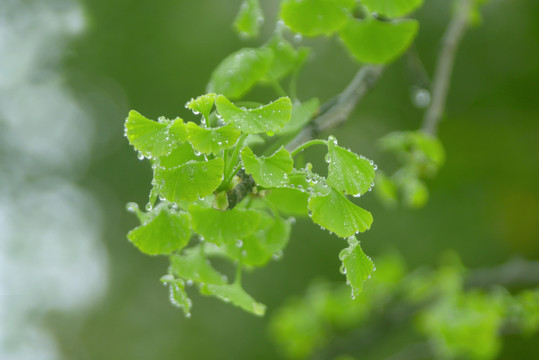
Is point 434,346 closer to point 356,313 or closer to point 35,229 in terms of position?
point 356,313

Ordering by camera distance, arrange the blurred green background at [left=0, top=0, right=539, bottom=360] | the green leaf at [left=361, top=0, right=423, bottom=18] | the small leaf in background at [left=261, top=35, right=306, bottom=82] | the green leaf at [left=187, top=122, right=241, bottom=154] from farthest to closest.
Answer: the blurred green background at [left=0, top=0, right=539, bottom=360], the small leaf in background at [left=261, top=35, right=306, bottom=82], the green leaf at [left=361, top=0, right=423, bottom=18], the green leaf at [left=187, top=122, right=241, bottom=154]

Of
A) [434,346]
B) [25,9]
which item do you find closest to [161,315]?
[25,9]

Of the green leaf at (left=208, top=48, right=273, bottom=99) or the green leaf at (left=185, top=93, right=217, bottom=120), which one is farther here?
the green leaf at (left=208, top=48, right=273, bottom=99)

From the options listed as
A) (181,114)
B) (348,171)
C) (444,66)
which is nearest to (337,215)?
(348,171)

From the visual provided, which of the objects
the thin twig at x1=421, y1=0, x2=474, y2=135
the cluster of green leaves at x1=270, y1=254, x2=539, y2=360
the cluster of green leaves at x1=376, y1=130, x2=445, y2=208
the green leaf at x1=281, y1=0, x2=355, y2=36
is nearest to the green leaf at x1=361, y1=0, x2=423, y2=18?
the green leaf at x1=281, y1=0, x2=355, y2=36

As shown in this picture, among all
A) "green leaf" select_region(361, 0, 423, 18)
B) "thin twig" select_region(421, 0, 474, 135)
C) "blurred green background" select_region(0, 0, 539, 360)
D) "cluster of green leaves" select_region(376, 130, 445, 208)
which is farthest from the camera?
"blurred green background" select_region(0, 0, 539, 360)

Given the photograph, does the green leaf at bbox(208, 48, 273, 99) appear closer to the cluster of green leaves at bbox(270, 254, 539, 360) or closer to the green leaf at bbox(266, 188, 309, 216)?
the green leaf at bbox(266, 188, 309, 216)

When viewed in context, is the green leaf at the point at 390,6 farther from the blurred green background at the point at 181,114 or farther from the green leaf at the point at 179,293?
the blurred green background at the point at 181,114
